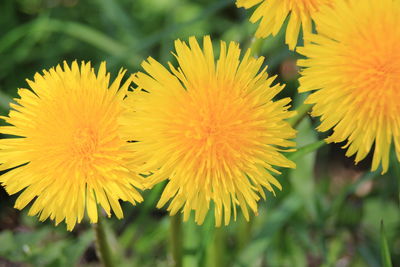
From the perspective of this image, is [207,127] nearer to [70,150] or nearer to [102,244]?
[70,150]

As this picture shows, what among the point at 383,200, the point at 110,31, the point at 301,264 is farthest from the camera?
the point at 110,31

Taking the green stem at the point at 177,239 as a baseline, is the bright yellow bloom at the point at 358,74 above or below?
above

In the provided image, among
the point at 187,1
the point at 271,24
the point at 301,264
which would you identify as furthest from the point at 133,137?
the point at 187,1

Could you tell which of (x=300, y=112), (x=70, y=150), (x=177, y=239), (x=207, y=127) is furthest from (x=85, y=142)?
(x=300, y=112)

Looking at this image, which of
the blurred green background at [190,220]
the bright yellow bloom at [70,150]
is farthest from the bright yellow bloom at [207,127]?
the blurred green background at [190,220]

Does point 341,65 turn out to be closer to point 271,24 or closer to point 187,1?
point 271,24

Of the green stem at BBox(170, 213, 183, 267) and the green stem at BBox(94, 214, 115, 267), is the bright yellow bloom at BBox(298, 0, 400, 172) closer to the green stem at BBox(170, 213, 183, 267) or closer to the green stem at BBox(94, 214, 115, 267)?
the green stem at BBox(170, 213, 183, 267)

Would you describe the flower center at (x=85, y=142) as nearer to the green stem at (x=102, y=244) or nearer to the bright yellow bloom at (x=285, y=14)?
the green stem at (x=102, y=244)
